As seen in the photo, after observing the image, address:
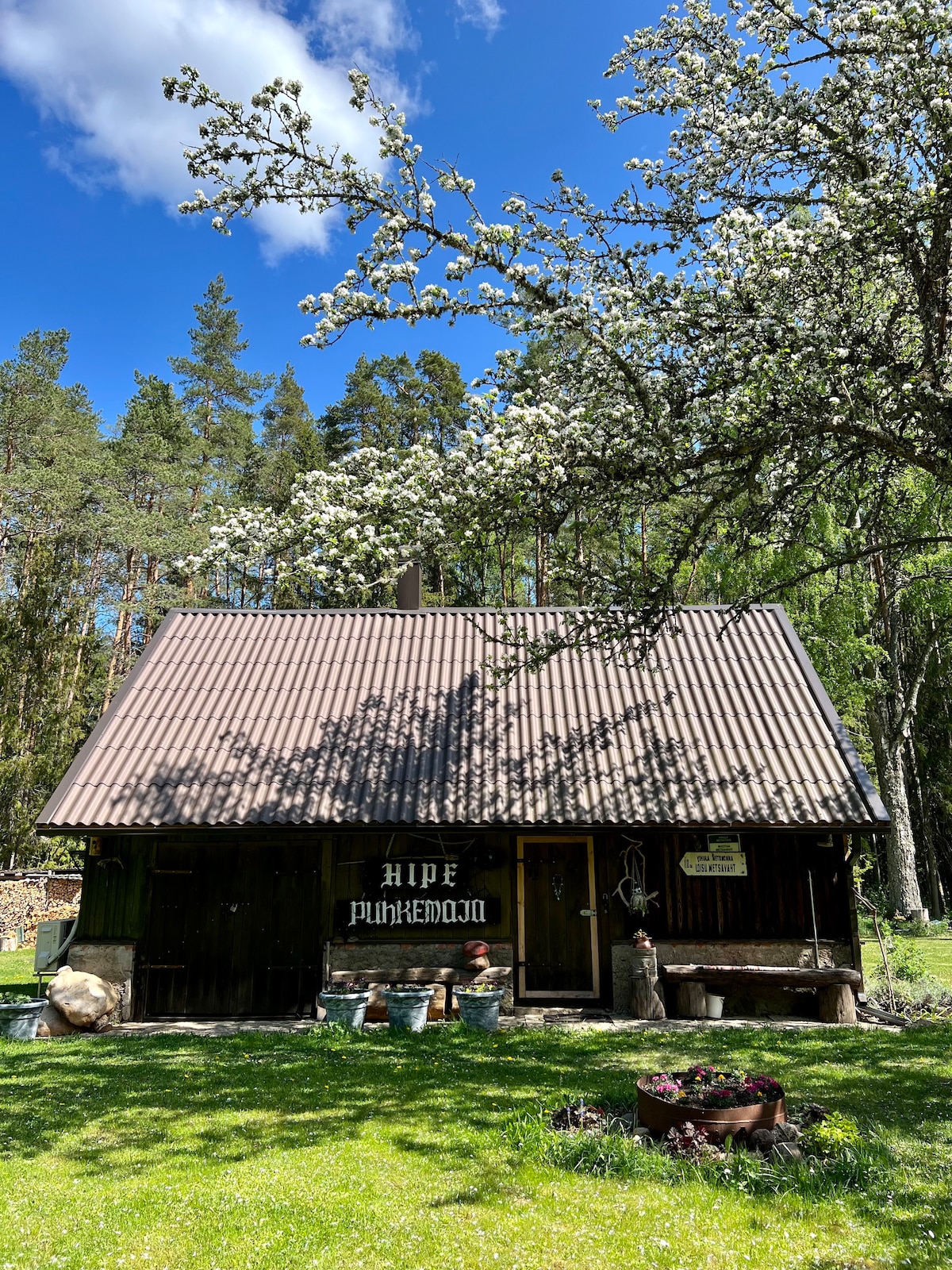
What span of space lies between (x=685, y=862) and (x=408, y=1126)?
230 inches

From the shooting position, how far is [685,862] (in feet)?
35.6

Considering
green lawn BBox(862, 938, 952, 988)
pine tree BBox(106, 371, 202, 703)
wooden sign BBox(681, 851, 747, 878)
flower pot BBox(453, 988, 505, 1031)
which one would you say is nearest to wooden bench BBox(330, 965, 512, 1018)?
flower pot BBox(453, 988, 505, 1031)

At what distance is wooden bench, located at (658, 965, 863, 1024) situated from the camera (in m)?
10.0

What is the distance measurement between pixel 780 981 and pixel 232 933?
6.61 meters

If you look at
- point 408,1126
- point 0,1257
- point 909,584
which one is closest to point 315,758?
point 408,1126

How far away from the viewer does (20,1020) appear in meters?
9.17

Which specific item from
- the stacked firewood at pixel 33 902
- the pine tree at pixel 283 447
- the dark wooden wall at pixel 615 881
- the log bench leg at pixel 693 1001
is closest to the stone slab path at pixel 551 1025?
the log bench leg at pixel 693 1001

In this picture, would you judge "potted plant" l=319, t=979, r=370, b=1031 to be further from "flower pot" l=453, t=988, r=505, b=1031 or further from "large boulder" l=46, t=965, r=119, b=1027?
"large boulder" l=46, t=965, r=119, b=1027

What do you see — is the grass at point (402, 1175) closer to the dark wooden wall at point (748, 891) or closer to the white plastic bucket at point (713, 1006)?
the white plastic bucket at point (713, 1006)

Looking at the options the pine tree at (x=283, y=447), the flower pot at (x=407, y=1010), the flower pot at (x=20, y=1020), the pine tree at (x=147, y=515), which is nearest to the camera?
the flower pot at (x=20, y=1020)

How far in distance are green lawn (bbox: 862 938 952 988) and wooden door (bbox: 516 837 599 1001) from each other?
4.05m

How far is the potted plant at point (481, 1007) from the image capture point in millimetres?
9391

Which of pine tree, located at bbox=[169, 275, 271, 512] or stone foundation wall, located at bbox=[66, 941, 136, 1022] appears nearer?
stone foundation wall, located at bbox=[66, 941, 136, 1022]

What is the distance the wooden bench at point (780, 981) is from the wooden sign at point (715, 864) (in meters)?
1.08
